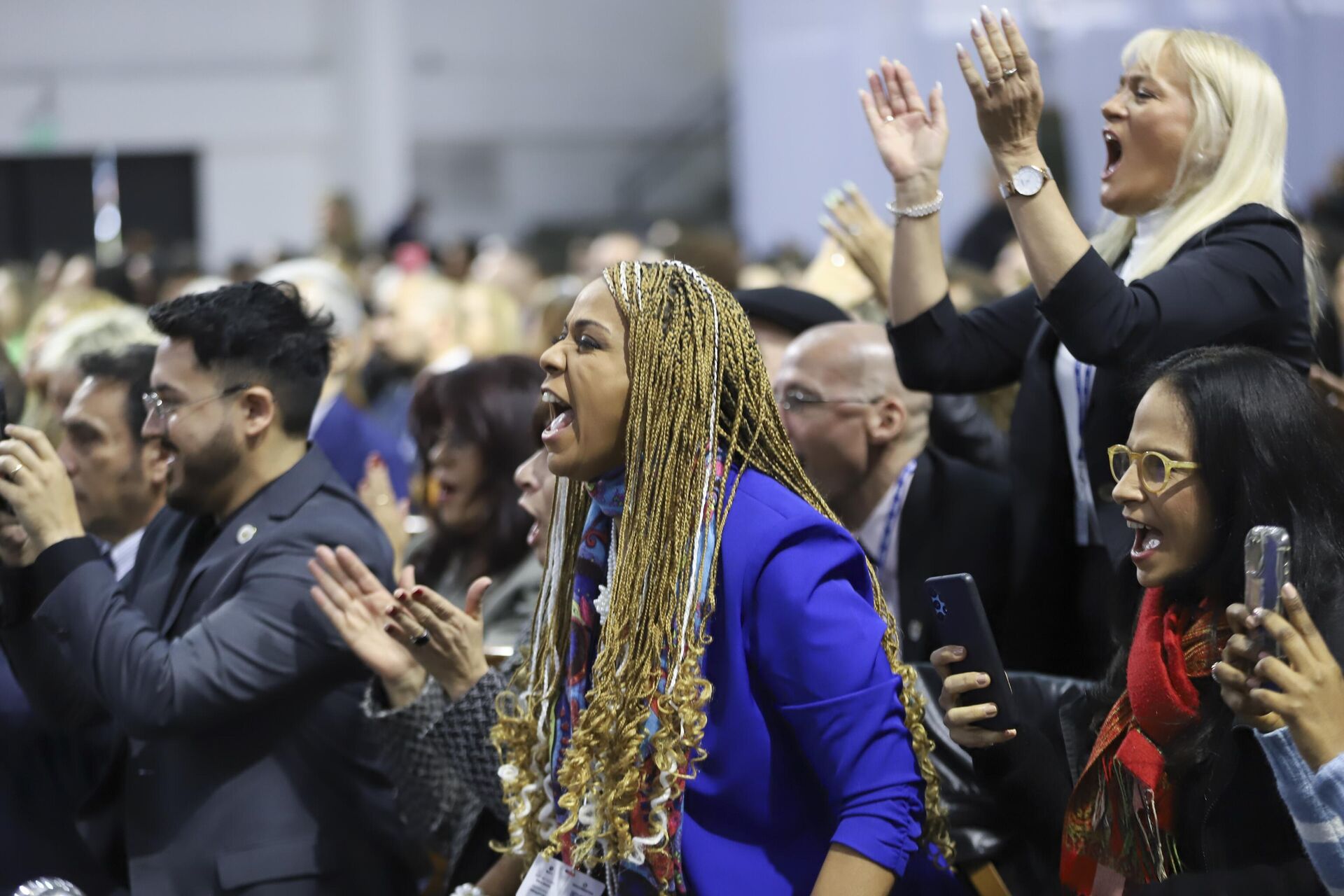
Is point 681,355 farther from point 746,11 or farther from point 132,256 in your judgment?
point 746,11

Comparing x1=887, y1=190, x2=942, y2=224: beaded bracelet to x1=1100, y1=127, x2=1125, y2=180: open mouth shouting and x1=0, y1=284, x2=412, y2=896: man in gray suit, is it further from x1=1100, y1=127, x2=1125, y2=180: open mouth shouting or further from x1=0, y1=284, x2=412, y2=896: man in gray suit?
x1=0, y1=284, x2=412, y2=896: man in gray suit

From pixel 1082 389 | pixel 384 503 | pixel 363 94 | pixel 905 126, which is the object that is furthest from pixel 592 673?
pixel 363 94

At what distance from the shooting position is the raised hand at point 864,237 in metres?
3.61

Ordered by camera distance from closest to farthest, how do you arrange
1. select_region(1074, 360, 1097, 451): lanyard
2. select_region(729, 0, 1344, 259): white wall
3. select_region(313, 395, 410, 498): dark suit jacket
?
select_region(1074, 360, 1097, 451): lanyard, select_region(313, 395, 410, 498): dark suit jacket, select_region(729, 0, 1344, 259): white wall

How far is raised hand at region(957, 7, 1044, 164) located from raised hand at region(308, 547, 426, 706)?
3.92 feet

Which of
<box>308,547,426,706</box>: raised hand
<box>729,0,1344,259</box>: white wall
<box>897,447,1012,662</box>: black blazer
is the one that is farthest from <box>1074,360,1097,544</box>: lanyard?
<box>729,0,1344,259</box>: white wall

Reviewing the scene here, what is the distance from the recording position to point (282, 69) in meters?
18.5

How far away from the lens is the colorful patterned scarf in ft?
6.88

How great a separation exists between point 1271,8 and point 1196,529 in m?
5.31

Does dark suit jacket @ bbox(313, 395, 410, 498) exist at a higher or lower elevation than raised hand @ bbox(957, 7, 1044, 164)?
lower

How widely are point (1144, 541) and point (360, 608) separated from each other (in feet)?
4.17

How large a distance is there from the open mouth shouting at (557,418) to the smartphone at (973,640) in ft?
1.77

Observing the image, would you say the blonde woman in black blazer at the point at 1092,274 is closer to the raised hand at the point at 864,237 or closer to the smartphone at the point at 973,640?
the smartphone at the point at 973,640

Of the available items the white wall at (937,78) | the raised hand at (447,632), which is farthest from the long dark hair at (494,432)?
the white wall at (937,78)
